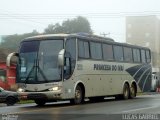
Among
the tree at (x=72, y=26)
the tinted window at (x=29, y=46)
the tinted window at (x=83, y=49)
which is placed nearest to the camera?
the tinted window at (x=29, y=46)

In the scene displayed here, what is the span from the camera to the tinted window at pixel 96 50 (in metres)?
24.4

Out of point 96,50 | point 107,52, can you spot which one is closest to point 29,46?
point 96,50

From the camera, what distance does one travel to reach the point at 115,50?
27297 mm

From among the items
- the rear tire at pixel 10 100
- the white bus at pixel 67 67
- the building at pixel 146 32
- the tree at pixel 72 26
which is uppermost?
the tree at pixel 72 26

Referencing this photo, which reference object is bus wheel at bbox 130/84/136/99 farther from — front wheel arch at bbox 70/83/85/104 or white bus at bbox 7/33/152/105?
front wheel arch at bbox 70/83/85/104

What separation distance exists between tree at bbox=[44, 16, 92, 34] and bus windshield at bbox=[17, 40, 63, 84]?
249 feet

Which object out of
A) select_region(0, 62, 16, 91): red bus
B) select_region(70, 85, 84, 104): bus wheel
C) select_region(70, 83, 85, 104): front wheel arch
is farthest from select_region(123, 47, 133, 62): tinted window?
select_region(0, 62, 16, 91): red bus

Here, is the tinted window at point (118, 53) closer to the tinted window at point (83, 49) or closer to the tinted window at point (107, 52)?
the tinted window at point (107, 52)

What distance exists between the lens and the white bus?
21.2 metres

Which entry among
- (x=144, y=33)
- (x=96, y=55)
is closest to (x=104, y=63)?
(x=96, y=55)

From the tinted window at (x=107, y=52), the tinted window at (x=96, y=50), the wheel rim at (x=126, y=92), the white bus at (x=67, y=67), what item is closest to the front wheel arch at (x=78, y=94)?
the white bus at (x=67, y=67)

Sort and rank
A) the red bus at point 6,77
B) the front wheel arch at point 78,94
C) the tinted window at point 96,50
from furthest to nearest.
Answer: the red bus at point 6,77 < the tinted window at point 96,50 < the front wheel arch at point 78,94

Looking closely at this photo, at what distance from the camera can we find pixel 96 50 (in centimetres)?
2489

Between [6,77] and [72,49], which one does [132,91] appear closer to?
[72,49]
